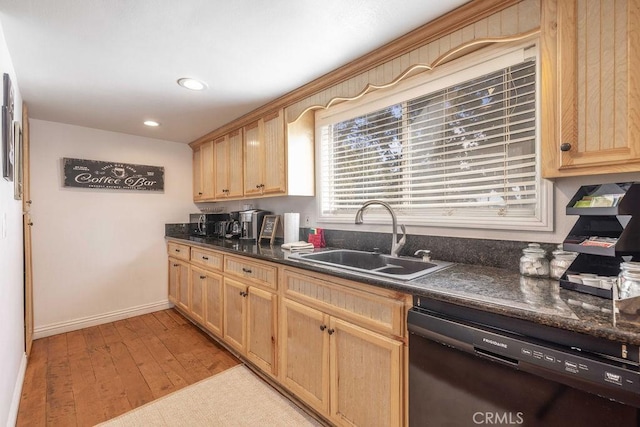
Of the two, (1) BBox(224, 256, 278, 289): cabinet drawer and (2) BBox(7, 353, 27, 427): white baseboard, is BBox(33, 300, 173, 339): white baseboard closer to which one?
(2) BBox(7, 353, 27, 427): white baseboard

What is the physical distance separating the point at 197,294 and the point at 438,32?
290 centimetres

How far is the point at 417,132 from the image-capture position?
1928 millimetres

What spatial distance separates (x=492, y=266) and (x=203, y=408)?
75.3 inches


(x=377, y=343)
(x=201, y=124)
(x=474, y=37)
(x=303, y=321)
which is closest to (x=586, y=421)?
(x=377, y=343)

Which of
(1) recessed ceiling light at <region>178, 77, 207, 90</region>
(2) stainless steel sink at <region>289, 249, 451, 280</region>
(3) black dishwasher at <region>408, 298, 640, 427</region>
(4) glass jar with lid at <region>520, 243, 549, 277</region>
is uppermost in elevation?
(1) recessed ceiling light at <region>178, 77, 207, 90</region>

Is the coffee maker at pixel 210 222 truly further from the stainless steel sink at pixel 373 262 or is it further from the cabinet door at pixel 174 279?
the stainless steel sink at pixel 373 262

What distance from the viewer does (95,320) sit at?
3.26 meters

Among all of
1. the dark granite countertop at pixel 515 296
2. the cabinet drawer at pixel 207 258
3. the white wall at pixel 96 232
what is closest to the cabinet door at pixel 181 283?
the cabinet drawer at pixel 207 258

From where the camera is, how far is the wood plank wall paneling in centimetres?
129

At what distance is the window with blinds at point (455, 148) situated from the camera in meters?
1.49

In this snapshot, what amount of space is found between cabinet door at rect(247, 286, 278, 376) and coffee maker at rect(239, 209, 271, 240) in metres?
0.89

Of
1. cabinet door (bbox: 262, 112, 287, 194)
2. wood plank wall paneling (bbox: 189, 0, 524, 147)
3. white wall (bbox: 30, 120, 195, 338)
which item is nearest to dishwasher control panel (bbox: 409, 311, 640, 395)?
wood plank wall paneling (bbox: 189, 0, 524, 147)

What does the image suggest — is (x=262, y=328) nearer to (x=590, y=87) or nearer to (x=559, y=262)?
(x=559, y=262)

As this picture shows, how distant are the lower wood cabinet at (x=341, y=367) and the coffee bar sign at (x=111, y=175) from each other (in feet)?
8.94
